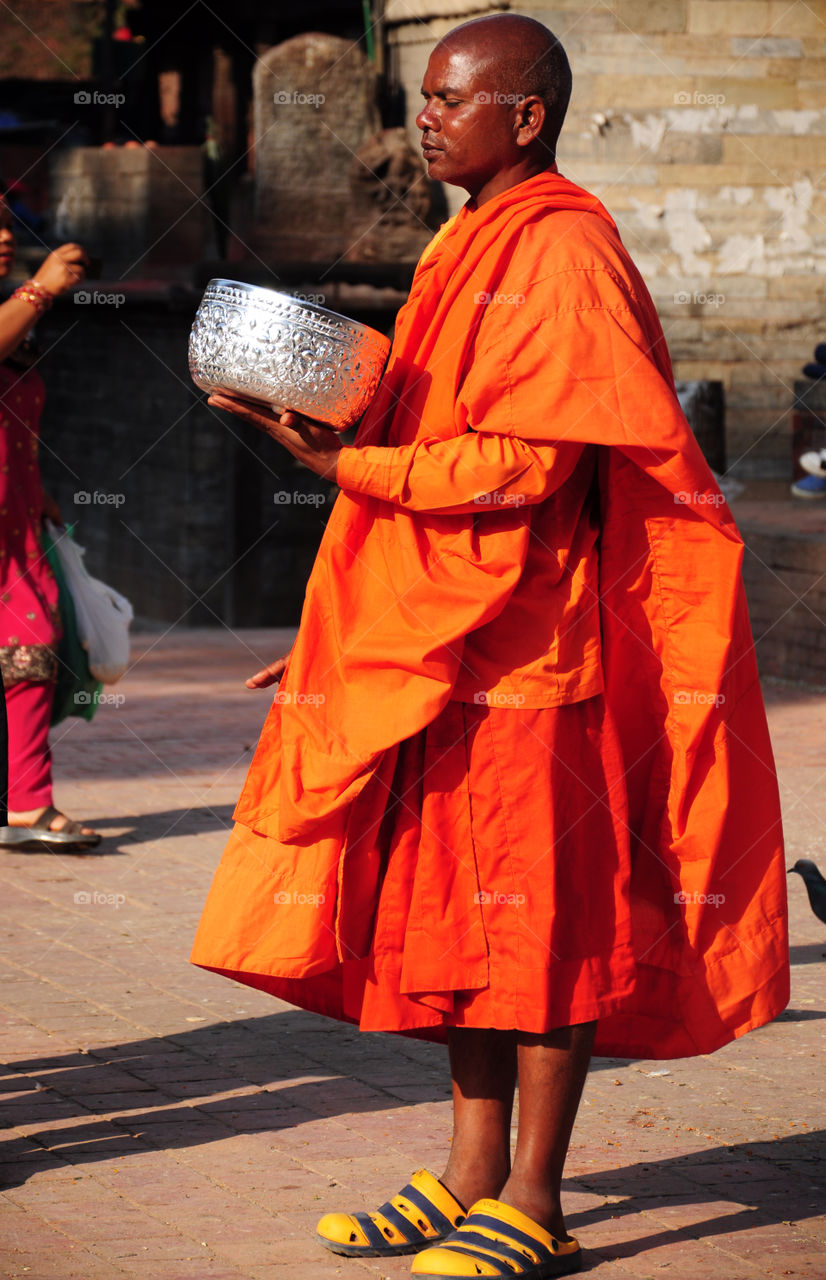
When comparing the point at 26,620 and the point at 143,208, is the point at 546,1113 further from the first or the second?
the point at 143,208

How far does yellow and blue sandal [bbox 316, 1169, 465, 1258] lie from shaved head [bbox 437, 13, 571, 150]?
5.94 feet

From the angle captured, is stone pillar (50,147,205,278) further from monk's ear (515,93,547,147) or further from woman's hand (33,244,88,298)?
monk's ear (515,93,547,147)

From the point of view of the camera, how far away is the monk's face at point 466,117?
2986 millimetres

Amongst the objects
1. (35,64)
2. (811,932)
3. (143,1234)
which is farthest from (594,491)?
(35,64)

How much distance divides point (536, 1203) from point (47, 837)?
3610 millimetres

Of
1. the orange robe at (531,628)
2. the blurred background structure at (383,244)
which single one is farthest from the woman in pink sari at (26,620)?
the blurred background structure at (383,244)

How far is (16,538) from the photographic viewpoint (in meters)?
6.14

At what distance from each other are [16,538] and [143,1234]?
3.38 m

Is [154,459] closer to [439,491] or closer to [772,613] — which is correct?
[772,613]

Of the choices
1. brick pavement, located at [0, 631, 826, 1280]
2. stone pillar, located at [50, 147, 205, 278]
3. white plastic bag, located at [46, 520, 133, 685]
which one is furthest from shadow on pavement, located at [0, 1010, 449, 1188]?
stone pillar, located at [50, 147, 205, 278]

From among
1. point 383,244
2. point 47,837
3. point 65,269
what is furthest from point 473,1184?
point 383,244

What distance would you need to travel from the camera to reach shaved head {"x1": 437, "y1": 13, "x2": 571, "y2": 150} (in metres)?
2.98

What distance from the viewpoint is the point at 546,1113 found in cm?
301

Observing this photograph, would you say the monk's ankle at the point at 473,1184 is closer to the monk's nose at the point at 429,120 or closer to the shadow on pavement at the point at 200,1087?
the shadow on pavement at the point at 200,1087
